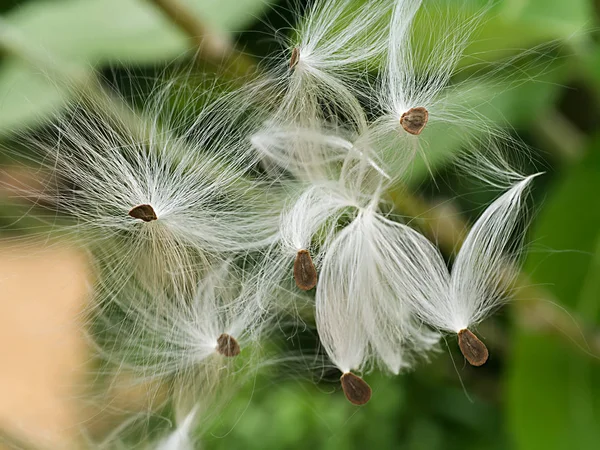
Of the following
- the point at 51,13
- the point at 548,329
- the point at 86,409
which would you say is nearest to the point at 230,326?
the point at 86,409

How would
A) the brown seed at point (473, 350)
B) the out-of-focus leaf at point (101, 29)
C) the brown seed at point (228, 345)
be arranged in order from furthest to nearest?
the out-of-focus leaf at point (101, 29), the brown seed at point (228, 345), the brown seed at point (473, 350)

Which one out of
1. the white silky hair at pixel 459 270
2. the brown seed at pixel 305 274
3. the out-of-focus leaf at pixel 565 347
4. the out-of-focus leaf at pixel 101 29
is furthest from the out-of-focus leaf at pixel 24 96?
the out-of-focus leaf at pixel 565 347

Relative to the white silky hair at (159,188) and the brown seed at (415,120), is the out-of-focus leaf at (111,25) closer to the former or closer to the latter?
the white silky hair at (159,188)

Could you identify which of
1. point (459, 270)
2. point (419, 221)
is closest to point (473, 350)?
point (459, 270)

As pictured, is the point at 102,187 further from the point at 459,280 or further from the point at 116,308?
the point at 459,280

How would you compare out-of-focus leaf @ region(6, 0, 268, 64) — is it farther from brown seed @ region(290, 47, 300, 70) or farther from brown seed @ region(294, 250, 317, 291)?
brown seed @ region(294, 250, 317, 291)

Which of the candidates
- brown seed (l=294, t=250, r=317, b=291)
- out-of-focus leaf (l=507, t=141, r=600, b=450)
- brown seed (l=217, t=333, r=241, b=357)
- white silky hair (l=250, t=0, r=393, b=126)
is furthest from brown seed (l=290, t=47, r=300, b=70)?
out-of-focus leaf (l=507, t=141, r=600, b=450)
